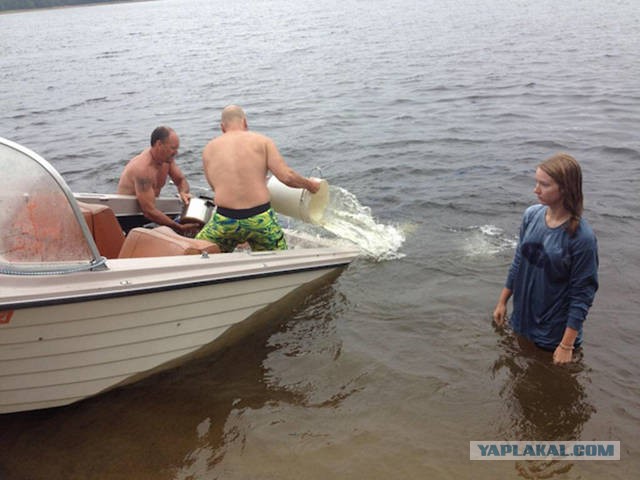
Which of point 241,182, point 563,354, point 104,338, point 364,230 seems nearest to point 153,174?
point 241,182

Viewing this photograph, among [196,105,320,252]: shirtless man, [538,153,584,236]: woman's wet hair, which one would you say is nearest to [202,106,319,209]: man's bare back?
[196,105,320,252]: shirtless man

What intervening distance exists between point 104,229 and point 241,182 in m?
1.22

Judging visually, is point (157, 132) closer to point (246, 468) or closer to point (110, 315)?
point (110, 315)

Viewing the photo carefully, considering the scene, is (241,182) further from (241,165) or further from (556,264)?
(556,264)

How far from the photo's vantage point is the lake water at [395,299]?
13.9ft

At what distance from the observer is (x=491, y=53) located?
22.1m

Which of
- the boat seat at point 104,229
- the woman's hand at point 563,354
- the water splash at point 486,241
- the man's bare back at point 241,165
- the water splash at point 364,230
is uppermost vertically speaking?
the man's bare back at point 241,165

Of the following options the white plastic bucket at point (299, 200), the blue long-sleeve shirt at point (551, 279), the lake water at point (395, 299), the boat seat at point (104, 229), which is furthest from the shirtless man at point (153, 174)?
the blue long-sleeve shirt at point (551, 279)

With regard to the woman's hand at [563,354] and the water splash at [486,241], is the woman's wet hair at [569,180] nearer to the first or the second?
the woman's hand at [563,354]

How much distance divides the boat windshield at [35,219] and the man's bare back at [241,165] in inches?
60.3

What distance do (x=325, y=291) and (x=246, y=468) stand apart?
243 centimetres

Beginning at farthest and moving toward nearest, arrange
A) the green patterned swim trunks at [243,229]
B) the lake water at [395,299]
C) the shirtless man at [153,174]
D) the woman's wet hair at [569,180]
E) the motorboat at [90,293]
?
the shirtless man at [153,174] → the green patterned swim trunks at [243,229] → the lake water at [395,299] → the motorboat at [90,293] → the woman's wet hair at [569,180]

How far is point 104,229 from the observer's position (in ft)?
Answer: 16.3

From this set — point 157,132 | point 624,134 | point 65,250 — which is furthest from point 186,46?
point 65,250
